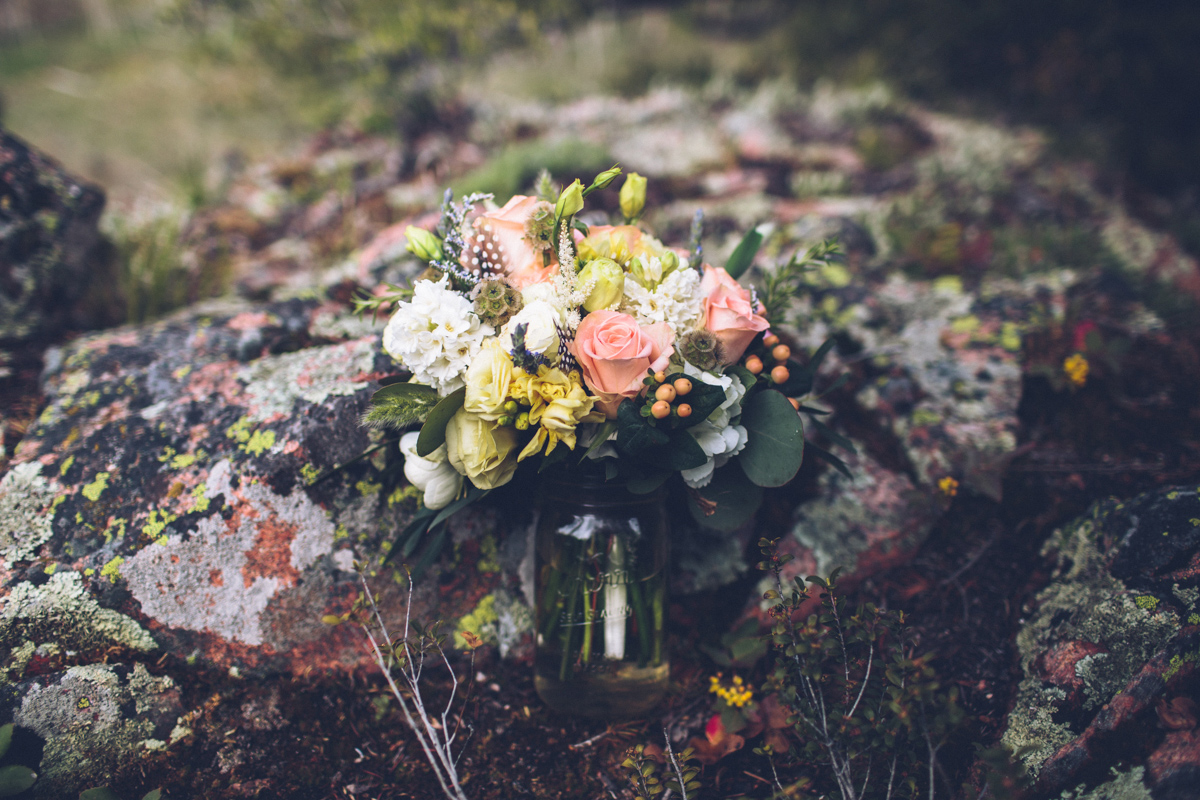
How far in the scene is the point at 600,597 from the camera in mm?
1578

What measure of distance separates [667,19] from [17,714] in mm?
10475

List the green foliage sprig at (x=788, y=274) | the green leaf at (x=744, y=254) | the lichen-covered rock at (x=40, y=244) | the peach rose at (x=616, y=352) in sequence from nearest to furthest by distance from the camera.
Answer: the peach rose at (x=616, y=352)
the green foliage sprig at (x=788, y=274)
the green leaf at (x=744, y=254)
the lichen-covered rock at (x=40, y=244)

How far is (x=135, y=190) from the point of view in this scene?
549cm

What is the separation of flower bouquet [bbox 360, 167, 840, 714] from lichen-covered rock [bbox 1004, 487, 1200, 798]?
74cm

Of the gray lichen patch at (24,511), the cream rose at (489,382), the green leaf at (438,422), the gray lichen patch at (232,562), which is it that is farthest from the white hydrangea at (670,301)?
the gray lichen patch at (24,511)

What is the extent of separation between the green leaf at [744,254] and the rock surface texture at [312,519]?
2.62 feet

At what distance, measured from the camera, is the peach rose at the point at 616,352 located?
126 centimetres

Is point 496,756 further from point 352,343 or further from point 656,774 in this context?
point 352,343

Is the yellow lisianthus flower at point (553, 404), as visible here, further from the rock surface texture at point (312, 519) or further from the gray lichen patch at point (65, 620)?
the gray lichen patch at point (65, 620)

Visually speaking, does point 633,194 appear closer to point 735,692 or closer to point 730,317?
point 730,317

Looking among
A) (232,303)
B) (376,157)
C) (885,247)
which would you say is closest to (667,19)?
(376,157)

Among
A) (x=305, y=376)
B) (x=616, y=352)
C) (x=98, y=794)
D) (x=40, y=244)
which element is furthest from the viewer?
(x=40, y=244)

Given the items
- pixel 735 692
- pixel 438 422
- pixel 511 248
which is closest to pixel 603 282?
pixel 511 248

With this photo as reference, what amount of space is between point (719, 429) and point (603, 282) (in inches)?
17.2
